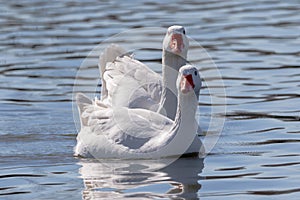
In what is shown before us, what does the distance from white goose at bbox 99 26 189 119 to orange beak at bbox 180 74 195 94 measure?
3.86 ft

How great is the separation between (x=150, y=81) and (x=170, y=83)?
1.05ft

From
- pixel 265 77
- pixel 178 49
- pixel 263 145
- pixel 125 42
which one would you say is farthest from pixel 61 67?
pixel 263 145

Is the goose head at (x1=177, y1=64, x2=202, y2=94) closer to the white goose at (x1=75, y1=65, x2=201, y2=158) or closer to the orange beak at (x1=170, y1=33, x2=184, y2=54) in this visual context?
the white goose at (x1=75, y1=65, x2=201, y2=158)

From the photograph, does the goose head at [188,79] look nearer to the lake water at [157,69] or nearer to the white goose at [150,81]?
the lake water at [157,69]

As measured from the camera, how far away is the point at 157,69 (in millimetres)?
15188

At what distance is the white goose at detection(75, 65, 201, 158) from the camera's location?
1020 centimetres

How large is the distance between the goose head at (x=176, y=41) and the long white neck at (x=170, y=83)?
0.11 m

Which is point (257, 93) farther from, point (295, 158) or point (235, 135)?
point (295, 158)

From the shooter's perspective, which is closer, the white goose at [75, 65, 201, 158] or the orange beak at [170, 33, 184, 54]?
the white goose at [75, 65, 201, 158]

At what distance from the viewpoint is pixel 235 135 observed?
11.5 m

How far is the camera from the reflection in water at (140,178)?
8.96 metres

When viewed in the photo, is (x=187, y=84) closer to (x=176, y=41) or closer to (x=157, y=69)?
(x=176, y=41)

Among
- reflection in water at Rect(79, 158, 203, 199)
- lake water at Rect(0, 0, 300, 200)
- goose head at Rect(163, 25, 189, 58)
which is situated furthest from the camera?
goose head at Rect(163, 25, 189, 58)

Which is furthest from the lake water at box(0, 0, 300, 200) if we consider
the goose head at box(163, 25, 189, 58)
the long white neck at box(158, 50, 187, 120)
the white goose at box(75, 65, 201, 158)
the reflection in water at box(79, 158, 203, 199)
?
the goose head at box(163, 25, 189, 58)
